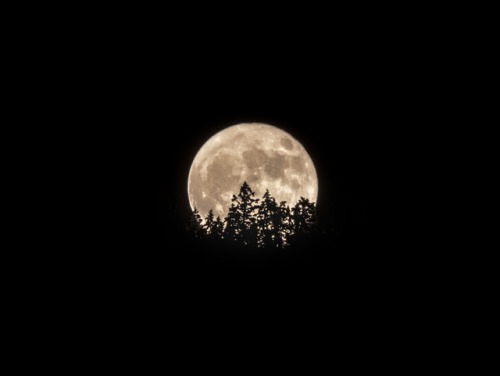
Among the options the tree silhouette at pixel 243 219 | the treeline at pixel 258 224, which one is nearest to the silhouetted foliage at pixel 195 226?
the treeline at pixel 258 224

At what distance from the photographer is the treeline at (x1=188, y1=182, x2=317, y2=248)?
10.5 meters

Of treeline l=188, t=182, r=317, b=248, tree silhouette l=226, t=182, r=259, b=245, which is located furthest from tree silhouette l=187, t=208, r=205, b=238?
tree silhouette l=226, t=182, r=259, b=245

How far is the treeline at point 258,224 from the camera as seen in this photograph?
10.5m

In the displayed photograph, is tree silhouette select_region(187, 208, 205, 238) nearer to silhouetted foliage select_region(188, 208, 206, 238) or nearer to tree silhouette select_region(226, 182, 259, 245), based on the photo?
silhouetted foliage select_region(188, 208, 206, 238)

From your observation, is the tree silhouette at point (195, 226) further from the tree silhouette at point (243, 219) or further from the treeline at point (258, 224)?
the tree silhouette at point (243, 219)

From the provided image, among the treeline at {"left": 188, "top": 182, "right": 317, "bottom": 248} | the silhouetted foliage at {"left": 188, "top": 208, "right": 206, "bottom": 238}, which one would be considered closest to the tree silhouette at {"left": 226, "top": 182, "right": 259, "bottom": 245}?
the treeline at {"left": 188, "top": 182, "right": 317, "bottom": 248}

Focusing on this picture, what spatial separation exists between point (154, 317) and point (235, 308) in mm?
1737

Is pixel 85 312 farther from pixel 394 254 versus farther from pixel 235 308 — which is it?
pixel 394 254

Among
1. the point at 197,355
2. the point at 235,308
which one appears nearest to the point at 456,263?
the point at 235,308

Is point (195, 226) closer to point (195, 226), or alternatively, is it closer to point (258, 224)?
point (195, 226)

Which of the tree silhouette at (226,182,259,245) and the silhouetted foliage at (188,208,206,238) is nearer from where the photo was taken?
the tree silhouette at (226,182,259,245)

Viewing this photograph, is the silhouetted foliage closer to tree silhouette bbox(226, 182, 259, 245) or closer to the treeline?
the treeline

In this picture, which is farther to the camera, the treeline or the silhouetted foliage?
the silhouetted foliage

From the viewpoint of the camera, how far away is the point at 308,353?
896cm
